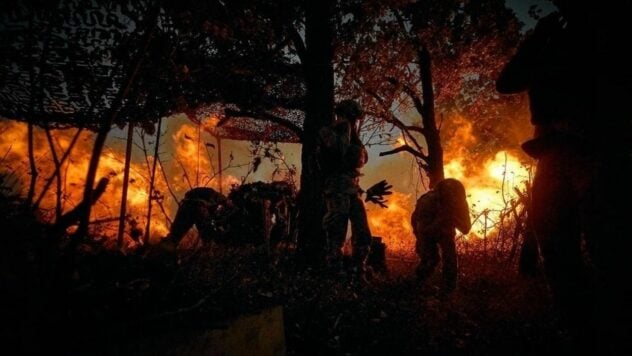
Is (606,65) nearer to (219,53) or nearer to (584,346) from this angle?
(584,346)

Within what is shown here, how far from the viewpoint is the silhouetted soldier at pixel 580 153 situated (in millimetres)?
2059

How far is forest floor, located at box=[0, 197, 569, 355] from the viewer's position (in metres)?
1.65

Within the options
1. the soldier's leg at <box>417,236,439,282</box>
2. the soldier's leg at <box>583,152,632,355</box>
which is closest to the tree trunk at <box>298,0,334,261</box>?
the soldier's leg at <box>417,236,439,282</box>

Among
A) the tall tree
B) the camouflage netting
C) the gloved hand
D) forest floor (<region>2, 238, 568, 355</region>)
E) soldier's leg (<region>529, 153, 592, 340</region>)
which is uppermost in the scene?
the tall tree

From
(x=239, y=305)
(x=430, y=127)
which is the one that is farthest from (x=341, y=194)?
(x=430, y=127)

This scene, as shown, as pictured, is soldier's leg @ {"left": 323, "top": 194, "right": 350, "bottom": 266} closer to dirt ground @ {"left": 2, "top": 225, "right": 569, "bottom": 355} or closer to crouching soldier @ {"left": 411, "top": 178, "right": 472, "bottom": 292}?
dirt ground @ {"left": 2, "top": 225, "right": 569, "bottom": 355}

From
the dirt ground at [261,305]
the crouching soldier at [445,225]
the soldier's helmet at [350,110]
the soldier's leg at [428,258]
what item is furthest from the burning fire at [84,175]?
the soldier's leg at [428,258]

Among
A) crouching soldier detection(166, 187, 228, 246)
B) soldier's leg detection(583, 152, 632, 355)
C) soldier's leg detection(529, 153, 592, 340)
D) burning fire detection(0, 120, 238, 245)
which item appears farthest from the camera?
crouching soldier detection(166, 187, 228, 246)

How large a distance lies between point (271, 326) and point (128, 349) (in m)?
0.94

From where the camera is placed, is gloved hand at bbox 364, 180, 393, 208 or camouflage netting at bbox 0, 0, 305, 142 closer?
camouflage netting at bbox 0, 0, 305, 142

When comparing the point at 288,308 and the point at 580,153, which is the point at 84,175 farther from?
the point at 580,153

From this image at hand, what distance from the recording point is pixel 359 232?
4.83m

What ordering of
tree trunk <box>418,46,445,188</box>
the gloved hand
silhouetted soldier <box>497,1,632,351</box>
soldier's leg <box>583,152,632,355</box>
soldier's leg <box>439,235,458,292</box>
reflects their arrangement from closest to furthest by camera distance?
soldier's leg <box>583,152,632,355</box>
silhouetted soldier <box>497,1,632,351</box>
soldier's leg <box>439,235,458,292</box>
the gloved hand
tree trunk <box>418,46,445,188</box>

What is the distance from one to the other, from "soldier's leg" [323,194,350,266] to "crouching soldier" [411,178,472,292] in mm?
1408
